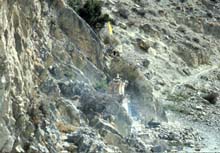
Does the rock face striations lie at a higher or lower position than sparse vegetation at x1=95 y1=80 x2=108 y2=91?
higher

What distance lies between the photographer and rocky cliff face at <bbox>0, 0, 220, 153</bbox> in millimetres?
18566

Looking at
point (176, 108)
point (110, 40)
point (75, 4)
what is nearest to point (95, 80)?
point (176, 108)

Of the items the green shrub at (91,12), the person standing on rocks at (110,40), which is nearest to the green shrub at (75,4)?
the green shrub at (91,12)

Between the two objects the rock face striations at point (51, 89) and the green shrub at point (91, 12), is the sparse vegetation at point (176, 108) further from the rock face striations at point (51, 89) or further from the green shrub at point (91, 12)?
the green shrub at point (91, 12)

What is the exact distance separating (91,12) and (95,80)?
8.82 metres

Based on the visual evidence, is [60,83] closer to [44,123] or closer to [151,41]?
[44,123]

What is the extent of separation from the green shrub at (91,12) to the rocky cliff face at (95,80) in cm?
91

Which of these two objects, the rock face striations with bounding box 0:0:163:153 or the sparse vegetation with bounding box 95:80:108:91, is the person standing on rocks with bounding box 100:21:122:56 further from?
the sparse vegetation with bounding box 95:80:108:91

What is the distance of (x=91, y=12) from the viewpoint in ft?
118

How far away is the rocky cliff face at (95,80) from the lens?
60.9ft

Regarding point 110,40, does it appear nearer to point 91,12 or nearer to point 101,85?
point 91,12

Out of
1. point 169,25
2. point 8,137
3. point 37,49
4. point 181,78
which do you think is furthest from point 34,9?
point 169,25

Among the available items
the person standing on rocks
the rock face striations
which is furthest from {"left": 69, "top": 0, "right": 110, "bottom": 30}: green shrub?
the rock face striations

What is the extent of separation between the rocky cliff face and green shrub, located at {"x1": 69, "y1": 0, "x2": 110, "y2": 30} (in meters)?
0.91
